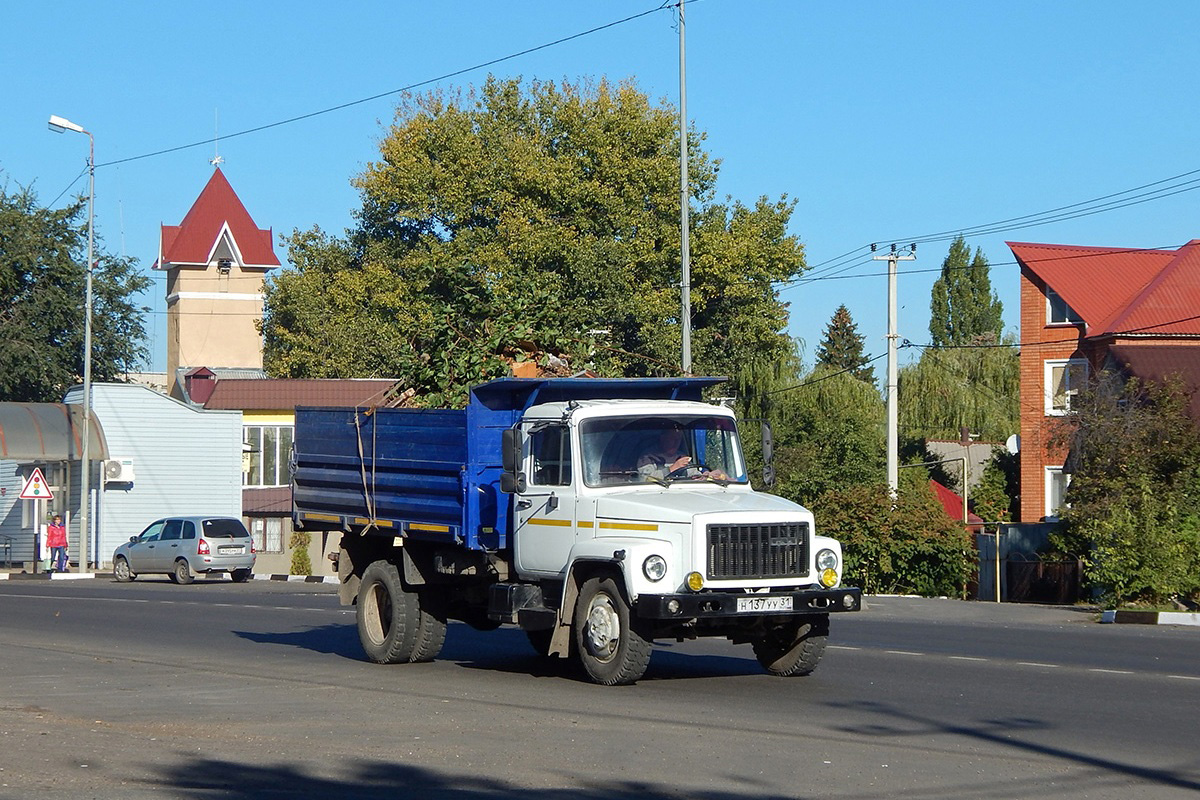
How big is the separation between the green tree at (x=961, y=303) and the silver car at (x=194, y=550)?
260 feet

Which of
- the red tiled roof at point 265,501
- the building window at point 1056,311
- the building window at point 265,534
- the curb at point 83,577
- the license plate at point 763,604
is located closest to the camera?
the license plate at point 763,604

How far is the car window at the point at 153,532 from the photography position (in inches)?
1542

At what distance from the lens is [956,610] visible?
25.3 m

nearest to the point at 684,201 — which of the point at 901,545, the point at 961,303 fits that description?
the point at 901,545

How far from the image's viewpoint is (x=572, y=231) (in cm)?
5778

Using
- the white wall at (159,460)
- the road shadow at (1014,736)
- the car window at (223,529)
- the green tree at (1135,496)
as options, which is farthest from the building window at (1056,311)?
the road shadow at (1014,736)

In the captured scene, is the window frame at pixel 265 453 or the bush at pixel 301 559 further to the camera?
the window frame at pixel 265 453

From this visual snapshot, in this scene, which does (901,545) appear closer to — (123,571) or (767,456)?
(767,456)

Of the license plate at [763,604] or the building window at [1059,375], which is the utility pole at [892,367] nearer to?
the building window at [1059,375]

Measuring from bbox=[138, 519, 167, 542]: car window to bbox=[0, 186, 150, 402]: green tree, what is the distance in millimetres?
25611

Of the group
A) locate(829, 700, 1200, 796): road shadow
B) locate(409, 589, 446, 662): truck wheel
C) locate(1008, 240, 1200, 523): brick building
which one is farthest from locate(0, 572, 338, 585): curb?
locate(829, 700, 1200, 796): road shadow

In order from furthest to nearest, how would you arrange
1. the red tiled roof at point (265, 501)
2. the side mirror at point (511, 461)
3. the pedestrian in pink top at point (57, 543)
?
the red tiled roof at point (265, 501) → the pedestrian in pink top at point (57, 543) → the side mirror at point (511, 461)

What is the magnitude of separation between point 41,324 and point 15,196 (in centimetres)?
543

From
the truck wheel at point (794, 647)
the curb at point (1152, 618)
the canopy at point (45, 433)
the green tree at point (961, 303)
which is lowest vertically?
the curb at point (1152, 618)
